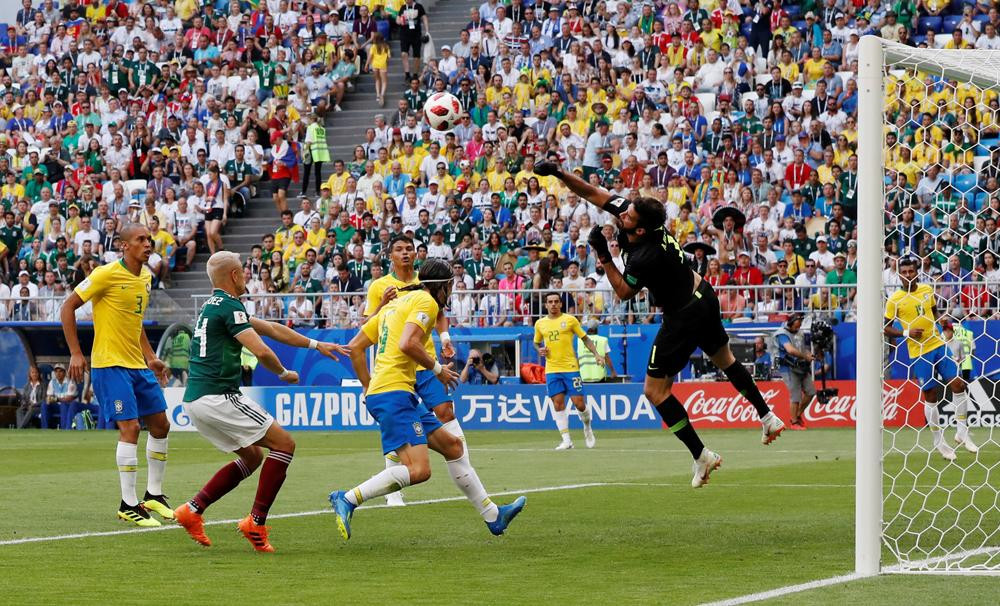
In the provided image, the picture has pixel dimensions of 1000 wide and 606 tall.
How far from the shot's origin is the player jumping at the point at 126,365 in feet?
40.4

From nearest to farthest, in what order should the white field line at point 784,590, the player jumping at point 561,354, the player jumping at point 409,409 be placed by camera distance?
1. the white field line at point 784,590
2. the player jumping at point 409,409
3. the player jumping at point 561,354

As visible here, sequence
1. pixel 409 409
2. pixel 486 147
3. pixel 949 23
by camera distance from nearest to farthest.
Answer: pixel 409 409, pixel 949 23, pixel 486 147

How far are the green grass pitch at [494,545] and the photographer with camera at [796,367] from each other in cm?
620

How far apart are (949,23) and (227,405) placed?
22290mm

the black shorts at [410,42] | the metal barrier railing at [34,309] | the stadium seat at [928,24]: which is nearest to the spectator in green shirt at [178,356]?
the metal barrier railing at [34,309]

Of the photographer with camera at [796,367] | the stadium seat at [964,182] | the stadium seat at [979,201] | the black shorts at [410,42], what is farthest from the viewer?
the black shorts at [410,42]

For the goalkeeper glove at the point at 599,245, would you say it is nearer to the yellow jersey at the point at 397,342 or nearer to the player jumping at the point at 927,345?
the yellow jersey at the point at 397,342

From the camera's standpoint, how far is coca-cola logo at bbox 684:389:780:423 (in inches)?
1038

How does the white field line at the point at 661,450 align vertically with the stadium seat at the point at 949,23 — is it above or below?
below

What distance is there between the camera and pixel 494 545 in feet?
34.4

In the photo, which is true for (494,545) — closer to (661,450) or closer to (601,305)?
(661,450)

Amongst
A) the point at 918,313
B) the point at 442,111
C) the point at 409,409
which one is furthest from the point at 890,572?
the point at 918,313

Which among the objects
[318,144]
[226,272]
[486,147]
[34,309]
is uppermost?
[318,144]

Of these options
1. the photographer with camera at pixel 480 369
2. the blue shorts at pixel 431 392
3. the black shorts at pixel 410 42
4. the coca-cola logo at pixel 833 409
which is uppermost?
the black shorts at pixel 410 42
